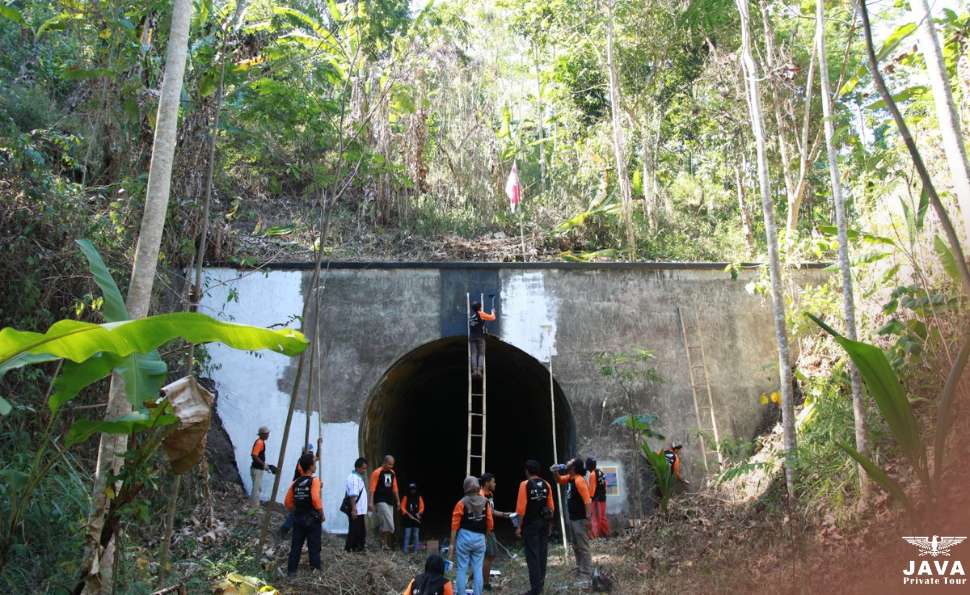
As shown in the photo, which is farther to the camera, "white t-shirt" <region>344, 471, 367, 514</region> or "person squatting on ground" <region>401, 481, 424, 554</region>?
"person squatting on ground" <region>401, 481, 424, 554</region>

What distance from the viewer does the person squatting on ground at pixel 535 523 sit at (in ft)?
26.9

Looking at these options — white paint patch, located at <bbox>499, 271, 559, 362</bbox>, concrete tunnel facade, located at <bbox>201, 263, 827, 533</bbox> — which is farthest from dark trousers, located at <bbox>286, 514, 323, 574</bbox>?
white paint patch, located at <bbox>499, 271, 559, 362</bbox>

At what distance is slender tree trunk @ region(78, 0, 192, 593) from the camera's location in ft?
18.2

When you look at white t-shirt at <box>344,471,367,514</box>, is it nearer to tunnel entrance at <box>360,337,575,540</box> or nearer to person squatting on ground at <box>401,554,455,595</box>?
tunnel entrance at <box>360,337,575,540</box>

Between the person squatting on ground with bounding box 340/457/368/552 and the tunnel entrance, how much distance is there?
5.44ft

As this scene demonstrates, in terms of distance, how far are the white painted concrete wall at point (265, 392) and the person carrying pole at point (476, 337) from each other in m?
2.04

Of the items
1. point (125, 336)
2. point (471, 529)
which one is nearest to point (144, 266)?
point (125, 336)

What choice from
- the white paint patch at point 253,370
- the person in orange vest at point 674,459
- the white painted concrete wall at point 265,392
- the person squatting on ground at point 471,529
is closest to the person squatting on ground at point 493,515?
the person squatting on ground at point 471,529

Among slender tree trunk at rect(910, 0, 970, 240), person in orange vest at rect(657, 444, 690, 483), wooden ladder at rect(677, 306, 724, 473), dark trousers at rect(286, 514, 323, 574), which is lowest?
dark trousers at rect(286, 514, 323, 574)

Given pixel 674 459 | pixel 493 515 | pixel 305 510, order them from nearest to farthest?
pixel 493 515 → pixel 305 510 → pixel 674 459

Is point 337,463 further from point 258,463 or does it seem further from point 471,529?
point 471,529

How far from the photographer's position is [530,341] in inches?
489

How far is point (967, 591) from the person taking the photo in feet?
17.8

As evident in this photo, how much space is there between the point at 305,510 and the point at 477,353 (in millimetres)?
4370
